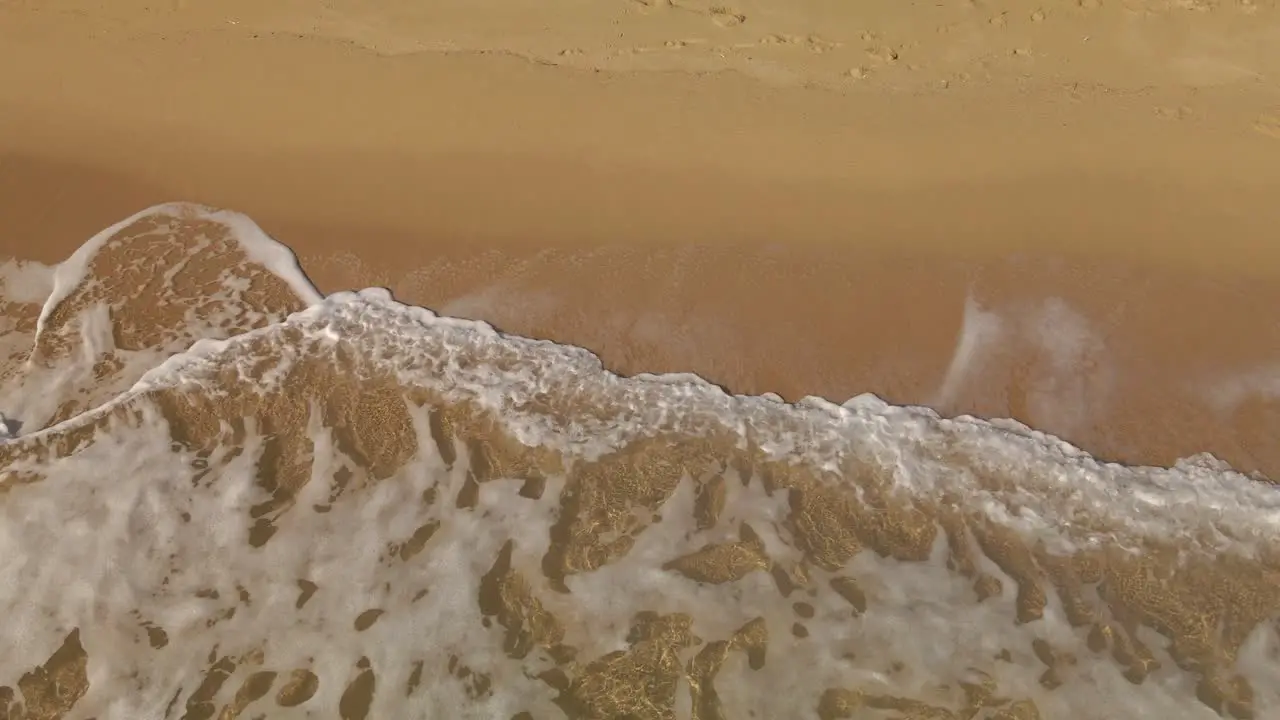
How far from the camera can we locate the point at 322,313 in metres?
4.88

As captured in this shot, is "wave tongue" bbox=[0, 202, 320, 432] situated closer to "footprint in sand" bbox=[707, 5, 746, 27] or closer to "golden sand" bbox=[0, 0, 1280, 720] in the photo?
"golden sand" bbox=[0, 0, 1280, 720]

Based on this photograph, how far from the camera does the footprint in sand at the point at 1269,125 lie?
5352 mm

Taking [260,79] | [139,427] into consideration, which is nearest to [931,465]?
[139,427]

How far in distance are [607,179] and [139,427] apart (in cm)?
306

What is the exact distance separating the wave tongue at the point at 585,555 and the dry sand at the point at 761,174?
1.31 feet

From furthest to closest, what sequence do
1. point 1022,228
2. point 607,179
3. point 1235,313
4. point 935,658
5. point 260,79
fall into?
point 260,79 → point 607,179 → point 1022,228 → point 1235,313 → point 935,658

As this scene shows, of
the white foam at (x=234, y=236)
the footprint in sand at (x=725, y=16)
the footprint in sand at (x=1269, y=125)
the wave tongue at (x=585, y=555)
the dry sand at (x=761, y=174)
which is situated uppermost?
the footprint in sand at (x=725, y=16)

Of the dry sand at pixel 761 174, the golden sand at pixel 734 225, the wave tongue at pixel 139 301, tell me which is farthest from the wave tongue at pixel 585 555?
the dry sand at pixel 761 174

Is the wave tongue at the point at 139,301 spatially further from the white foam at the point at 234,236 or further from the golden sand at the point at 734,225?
the golden sand at the point at 734,225

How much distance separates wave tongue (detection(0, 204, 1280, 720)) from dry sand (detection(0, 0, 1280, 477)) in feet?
1.31

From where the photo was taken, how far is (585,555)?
4039 millimetres

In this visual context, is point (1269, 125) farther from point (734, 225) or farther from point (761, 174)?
point (734, 225)

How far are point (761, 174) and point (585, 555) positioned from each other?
2.72 metres

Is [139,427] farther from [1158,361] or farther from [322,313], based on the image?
[1158,361]
